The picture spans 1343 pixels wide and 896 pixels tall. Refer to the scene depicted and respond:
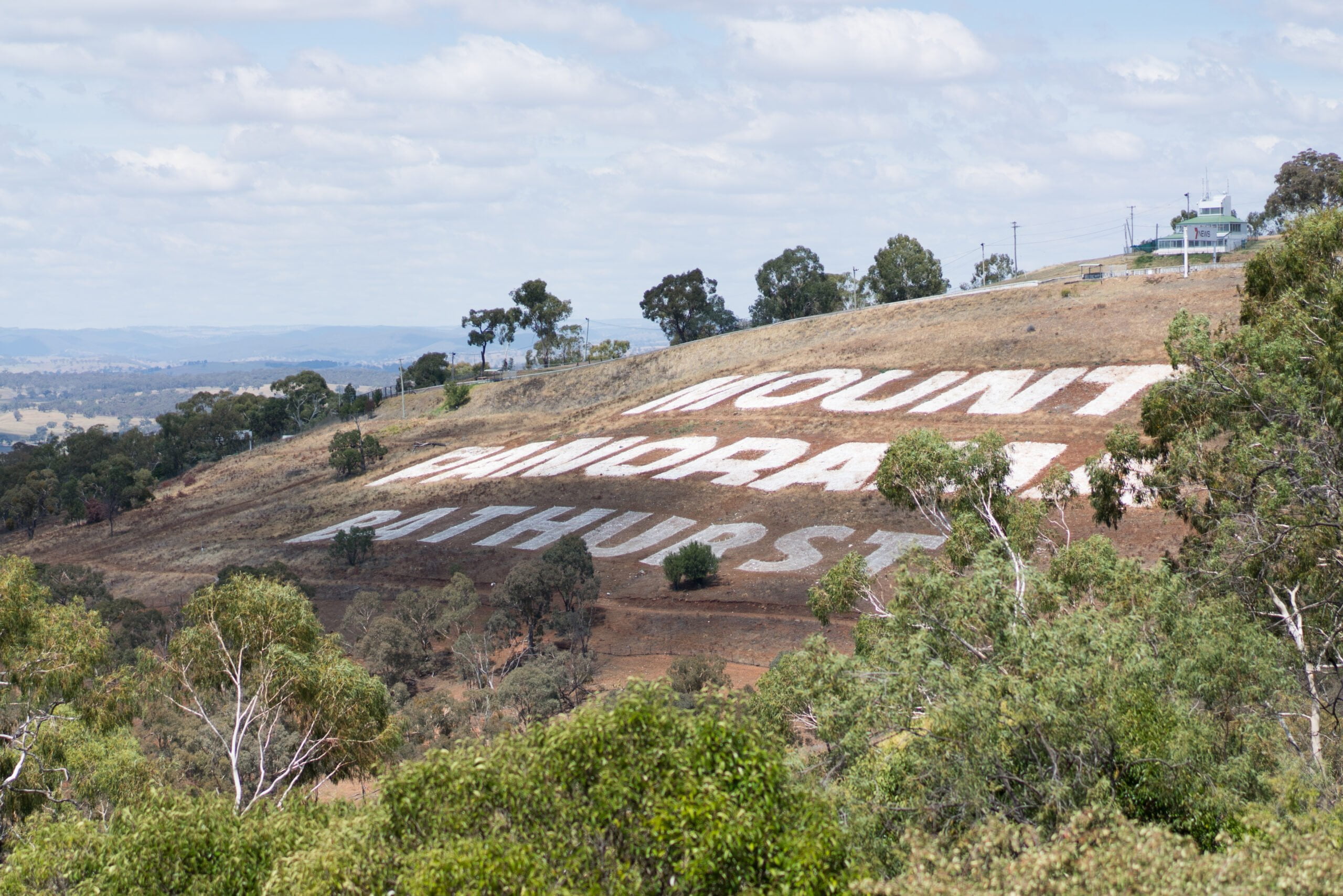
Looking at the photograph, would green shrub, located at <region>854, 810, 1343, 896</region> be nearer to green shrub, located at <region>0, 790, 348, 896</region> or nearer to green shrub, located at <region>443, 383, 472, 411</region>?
green shrub, located at <region>0, 790, 348, 896</region>

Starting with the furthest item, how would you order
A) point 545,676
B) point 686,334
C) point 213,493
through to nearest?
point 686,334
point 213,493
point 545,676

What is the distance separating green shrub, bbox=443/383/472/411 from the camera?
340ft

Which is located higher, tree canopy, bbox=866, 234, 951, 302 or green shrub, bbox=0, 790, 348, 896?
tree canopy, bbox=866, 234, 951, 302

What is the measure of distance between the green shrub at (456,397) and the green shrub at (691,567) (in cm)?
6166

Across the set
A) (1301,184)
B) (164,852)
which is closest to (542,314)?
(1301,184)

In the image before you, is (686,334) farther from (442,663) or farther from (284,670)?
(284,670)

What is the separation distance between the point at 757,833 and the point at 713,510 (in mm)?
45150

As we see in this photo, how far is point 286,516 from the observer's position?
7150cm

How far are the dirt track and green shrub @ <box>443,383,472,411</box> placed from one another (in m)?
2.62

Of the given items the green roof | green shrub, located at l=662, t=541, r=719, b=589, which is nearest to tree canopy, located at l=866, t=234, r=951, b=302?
the green roof

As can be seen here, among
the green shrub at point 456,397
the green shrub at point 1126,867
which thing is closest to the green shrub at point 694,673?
the green shrub at point 1126,867

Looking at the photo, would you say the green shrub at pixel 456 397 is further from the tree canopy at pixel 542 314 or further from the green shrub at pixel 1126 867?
the green shrub at pixel 1126 867

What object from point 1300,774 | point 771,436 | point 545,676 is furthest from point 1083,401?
point 1300,774

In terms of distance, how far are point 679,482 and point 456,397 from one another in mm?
50531
